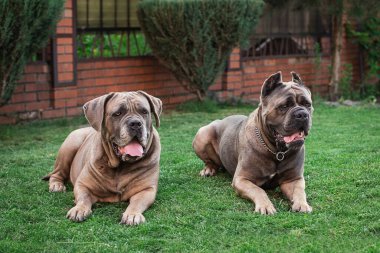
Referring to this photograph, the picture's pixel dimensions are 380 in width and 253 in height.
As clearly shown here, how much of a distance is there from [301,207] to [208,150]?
175cm

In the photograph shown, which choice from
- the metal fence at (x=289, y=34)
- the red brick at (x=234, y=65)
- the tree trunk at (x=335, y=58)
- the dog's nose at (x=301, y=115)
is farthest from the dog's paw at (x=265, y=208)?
the tree trunk at (x=335, y=58)

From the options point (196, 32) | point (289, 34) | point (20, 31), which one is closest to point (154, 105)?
point (20, 31)

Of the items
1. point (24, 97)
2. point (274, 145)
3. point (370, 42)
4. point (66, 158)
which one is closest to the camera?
point (274, 145)

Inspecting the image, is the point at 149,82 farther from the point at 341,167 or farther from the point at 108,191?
the point at 108,191

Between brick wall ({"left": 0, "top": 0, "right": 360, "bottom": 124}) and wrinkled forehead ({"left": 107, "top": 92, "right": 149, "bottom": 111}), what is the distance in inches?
197

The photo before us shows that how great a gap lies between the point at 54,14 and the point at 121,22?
105 inches

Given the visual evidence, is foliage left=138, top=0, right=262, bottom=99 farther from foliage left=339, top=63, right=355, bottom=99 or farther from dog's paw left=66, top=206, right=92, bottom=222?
dog's paw left=66, top=206, right=92, bottom=222

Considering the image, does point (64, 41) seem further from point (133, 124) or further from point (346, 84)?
point (346, 84)

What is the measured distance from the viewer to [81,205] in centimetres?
523

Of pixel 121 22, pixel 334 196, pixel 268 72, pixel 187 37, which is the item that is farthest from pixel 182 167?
pixel 268 72

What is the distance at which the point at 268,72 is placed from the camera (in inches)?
549

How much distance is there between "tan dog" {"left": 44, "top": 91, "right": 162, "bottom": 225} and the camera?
17.1ft

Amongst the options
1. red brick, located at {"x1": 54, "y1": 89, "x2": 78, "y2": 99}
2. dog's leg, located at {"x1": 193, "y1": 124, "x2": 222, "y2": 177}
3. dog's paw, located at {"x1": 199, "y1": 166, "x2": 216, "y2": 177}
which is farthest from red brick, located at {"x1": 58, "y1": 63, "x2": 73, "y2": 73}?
dog's paw, located at {"x1": 199, "y1": 166, "x2": 216, "y2": 177}

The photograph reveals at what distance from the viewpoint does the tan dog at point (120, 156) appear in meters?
5.21
